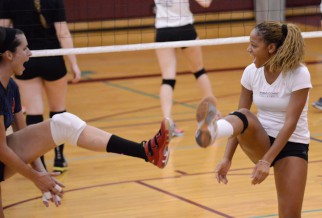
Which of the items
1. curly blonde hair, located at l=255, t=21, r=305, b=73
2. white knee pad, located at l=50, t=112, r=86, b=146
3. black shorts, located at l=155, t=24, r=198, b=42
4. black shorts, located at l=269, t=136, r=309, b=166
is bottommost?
A: black shorts, located at l=155, t=24, r=198, b=42

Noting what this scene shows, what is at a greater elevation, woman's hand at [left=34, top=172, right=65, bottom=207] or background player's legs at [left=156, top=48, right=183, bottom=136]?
woman's hand at [left=34, top=172, right=65, bottom=207]

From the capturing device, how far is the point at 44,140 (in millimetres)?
4844

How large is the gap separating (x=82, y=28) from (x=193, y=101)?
5.58 meters

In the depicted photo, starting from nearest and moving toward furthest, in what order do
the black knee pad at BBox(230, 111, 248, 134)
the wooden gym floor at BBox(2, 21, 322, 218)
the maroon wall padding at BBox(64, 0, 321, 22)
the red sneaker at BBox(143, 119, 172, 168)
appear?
the black knee pad at BBox(230, 111, 248, 134) < the red sneaker at BBox(143, 119, 172, 168) < the wooden gym floor at BBox(2, 21, 322, 218) < the maroon wall padding at BBox(64, 0, 321, 22)

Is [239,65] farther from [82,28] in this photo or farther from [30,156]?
[30,156]

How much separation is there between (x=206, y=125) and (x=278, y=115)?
721 mm

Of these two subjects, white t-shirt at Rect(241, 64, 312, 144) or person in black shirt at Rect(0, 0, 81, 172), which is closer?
white t-shirt at Rect(241, 64, 312, 144)

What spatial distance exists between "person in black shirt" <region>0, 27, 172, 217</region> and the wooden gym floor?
1357mm

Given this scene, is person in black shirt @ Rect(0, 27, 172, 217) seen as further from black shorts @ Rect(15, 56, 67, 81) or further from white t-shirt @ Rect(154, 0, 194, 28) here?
white t-shirt @ Rect(154, 0, 194, 28)

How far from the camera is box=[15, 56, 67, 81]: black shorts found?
23.1ft

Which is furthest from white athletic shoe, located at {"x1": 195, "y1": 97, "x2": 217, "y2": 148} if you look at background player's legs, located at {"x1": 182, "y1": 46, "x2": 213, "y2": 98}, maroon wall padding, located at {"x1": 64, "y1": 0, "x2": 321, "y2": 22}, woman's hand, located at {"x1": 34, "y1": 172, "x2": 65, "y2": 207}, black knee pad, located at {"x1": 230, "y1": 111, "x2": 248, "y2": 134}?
maroon wall padding, located at {"x1": 64, "y1": 0, "x2": 321, "y2": 22}

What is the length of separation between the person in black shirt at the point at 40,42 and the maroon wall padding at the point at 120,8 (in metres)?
8.25

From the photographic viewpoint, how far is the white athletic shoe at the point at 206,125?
4.39 metres

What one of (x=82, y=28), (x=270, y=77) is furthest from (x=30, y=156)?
(x=82, y=28)
